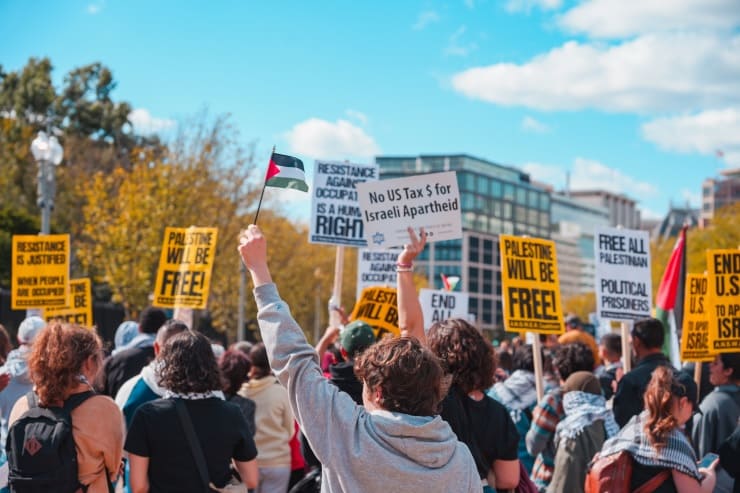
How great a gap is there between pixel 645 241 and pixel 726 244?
4243cm

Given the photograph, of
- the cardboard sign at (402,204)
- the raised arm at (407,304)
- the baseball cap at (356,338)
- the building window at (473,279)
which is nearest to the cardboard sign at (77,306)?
the cardboard sign at (402,204)

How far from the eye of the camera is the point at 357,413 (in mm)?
3438

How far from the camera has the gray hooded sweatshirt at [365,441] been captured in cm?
337

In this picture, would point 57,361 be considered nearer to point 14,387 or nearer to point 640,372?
point 14,387

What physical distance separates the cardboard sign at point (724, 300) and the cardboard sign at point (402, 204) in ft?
11.0

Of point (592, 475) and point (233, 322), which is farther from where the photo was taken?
point (233, 322)

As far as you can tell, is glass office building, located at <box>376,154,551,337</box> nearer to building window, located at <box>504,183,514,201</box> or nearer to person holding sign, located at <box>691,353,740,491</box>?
building window, located at <box>504,183,514,201</box>

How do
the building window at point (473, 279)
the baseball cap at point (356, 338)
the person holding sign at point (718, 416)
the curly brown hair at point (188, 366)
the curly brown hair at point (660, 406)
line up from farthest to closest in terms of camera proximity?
the building window at point (473, 279)
the person holding sign at point (718, 416)
the baseball cap at point (356, 338)
the curly brown hair at point (188, 366)
the curly brown hair at point (660, 406)

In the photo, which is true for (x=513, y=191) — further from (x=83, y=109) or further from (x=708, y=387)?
(x=708, y=387)

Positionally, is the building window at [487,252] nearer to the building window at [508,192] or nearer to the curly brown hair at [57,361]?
the building window at [508,192]

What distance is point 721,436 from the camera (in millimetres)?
6805

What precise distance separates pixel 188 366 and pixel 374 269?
24.0ft

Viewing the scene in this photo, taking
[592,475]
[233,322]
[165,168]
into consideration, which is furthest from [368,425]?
[233,322]

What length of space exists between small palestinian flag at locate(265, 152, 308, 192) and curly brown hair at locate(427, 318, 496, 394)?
1076 millimetres
